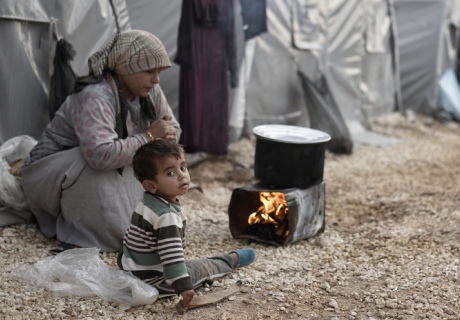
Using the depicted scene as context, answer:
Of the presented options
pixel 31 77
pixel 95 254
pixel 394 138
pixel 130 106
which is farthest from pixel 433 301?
pixel 394 138

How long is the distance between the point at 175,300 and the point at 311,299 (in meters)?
0.72

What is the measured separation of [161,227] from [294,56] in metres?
5.77

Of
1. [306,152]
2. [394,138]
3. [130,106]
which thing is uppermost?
[130,106]

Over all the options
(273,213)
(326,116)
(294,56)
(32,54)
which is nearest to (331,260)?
(273,213)

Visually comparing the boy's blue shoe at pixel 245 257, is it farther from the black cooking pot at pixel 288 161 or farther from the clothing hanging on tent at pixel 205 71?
the clothing hanging on tent at pixel 205 71

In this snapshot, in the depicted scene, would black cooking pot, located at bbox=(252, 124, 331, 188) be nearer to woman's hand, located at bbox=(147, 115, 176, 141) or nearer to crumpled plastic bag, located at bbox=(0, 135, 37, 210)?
woman's hand, located at bbox=(147, 115, 176, 141)

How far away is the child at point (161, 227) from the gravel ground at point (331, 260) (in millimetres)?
147

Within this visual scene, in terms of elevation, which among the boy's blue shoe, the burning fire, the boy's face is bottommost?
the boy's blue shoe

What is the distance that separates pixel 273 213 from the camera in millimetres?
4148

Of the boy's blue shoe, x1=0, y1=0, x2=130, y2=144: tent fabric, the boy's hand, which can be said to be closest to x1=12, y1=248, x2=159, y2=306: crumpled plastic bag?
the boy's hand

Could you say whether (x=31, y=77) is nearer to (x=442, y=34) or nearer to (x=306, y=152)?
(x=306, y=152)

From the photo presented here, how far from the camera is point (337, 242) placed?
428 centimetres

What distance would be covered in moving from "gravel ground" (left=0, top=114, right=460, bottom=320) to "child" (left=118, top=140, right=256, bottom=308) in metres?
0.15

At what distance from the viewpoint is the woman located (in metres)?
3.62
